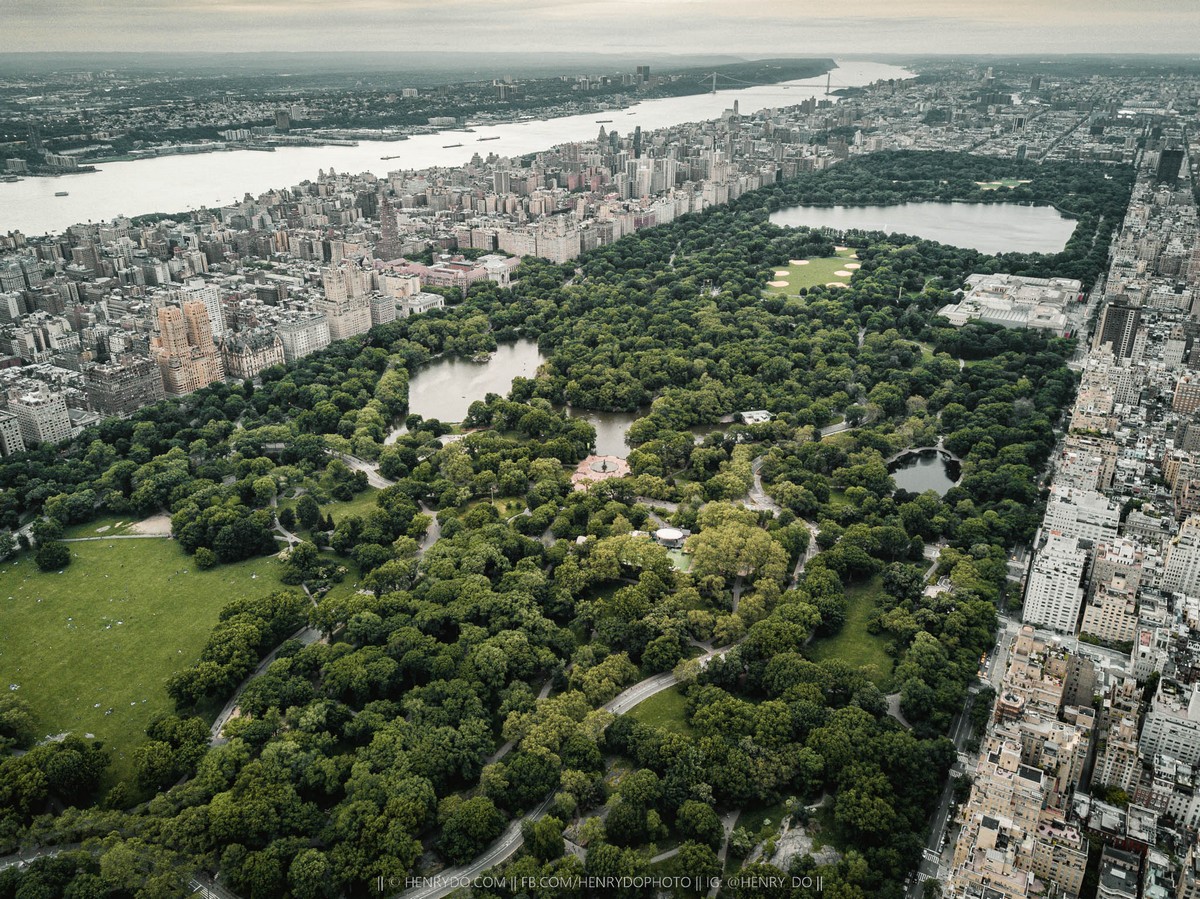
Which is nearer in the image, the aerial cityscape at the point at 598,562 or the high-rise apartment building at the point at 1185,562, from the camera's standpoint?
the aerial cityscape at the point at 598,562

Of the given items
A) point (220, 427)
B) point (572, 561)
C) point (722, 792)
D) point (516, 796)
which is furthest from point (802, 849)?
point (220, 427)

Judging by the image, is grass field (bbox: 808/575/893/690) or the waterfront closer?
grass field (bbox: 808/575/893/690)

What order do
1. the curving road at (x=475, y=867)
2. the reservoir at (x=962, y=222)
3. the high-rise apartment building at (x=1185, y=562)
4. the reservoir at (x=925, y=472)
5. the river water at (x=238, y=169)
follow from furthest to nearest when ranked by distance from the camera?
the river water at (x=238, y=169)
the reservoir at (x=962, y=222)
the reservoir at (x=925, y=472)
the high-rise apartment building at (x=1185, y=562)
the curving road at (x=475, y=867)

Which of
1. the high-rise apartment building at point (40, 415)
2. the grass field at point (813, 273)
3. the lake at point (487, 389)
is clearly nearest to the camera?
the high-rise apartment building at point (40, 415)

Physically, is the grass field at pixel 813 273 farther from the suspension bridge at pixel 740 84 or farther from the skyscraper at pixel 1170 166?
the suspension bridge at pixel 740 84

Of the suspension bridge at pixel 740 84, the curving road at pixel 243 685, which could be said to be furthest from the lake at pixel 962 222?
the suspension bridge at pixel 740 84

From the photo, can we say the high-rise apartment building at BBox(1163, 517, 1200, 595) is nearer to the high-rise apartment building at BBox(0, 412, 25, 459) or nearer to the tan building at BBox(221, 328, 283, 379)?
the tan building at BBox(221, 328, 283, 379)

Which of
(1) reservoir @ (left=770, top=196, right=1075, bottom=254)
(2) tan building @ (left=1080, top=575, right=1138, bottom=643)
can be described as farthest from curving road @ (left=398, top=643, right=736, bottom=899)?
(1) reservoir @ (left=770, top=196, right=1075, bottom=254)
